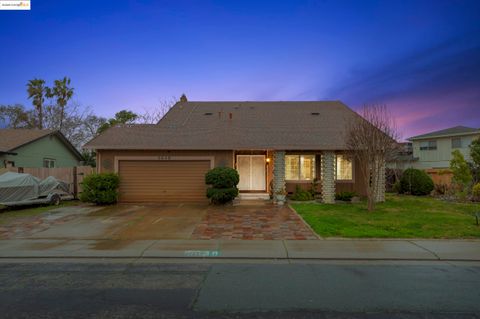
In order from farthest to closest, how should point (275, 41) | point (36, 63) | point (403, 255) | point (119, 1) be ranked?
point (36, 63)
point (275, 41)
point (119, 1)
point (403, 255)

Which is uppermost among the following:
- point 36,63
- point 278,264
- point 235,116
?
point 36,63

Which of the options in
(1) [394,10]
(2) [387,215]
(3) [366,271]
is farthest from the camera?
(1) [394,10]

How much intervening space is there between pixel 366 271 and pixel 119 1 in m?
14.7

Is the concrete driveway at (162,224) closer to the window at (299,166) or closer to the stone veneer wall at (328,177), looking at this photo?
the stone veneer wall at (328,177)

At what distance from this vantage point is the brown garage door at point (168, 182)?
1650 cm

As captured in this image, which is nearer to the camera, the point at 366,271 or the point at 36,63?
the point at 366,271

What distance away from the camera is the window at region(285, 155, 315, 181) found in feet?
56.8

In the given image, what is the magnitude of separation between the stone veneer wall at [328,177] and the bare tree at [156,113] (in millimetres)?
23848

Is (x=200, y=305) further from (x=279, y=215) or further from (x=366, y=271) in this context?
(x=279, y=215)

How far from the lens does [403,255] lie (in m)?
6.88

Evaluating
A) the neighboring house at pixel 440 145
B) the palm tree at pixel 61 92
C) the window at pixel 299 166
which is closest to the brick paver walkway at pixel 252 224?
the window at pixel 299 166

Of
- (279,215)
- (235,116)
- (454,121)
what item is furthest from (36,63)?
(454,121)

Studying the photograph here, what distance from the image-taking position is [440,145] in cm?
3064

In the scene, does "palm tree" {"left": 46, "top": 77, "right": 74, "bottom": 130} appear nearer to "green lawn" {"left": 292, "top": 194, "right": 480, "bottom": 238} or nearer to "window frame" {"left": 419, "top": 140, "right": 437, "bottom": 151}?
"green lawn" {"left": 292, "top": 194, "right": 480, "bottom": 238}
